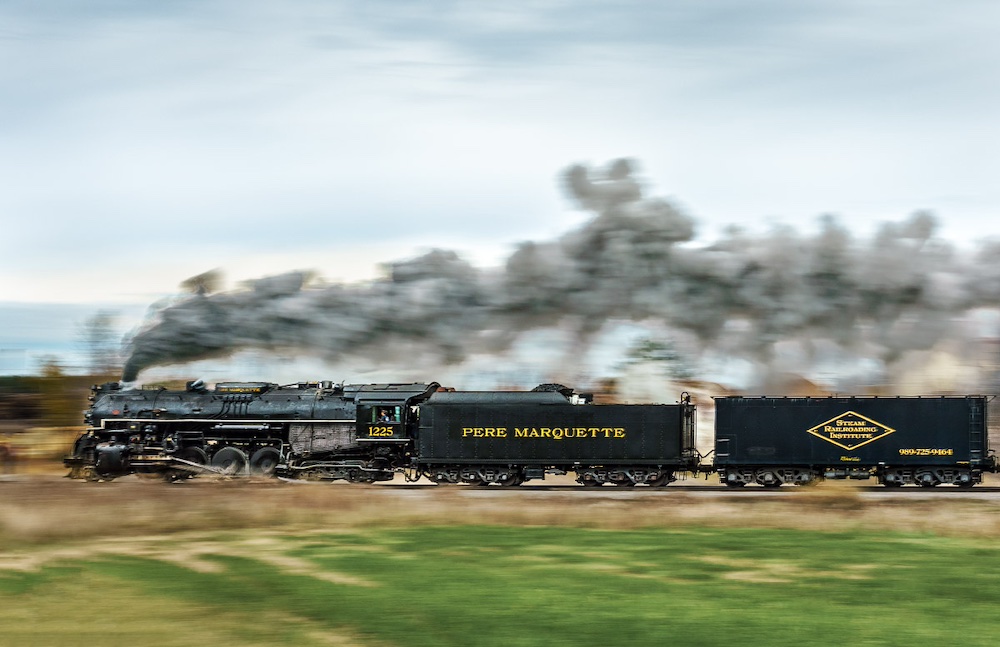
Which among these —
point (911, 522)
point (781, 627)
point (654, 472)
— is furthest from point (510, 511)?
point (781, 627)

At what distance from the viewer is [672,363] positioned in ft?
220

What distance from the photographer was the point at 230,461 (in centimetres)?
3531

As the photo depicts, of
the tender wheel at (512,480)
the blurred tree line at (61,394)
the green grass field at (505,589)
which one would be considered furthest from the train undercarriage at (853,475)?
the blurred tree line at (61,394)

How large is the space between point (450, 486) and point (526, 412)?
3746 mm

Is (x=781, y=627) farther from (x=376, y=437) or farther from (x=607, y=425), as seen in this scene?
(x=376, y=437)

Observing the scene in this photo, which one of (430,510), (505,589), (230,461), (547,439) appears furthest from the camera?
(230,461)

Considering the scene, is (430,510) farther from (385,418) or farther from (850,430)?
(850,430)

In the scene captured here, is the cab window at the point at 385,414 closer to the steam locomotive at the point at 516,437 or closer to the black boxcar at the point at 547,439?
the steam locomotive at the point at 516,437

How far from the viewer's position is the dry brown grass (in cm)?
2516

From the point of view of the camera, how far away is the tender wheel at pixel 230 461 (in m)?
35.3

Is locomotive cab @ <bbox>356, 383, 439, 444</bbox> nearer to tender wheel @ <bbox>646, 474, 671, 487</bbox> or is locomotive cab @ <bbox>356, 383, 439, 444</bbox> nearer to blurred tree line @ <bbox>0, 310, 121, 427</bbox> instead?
tender wheel @ <bbox>646, 474, 671, 487</bbox>

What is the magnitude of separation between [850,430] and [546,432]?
10.3m

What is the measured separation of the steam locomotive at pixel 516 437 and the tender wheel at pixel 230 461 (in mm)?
51

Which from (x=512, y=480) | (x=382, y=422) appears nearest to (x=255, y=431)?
(x=382, y=422)
